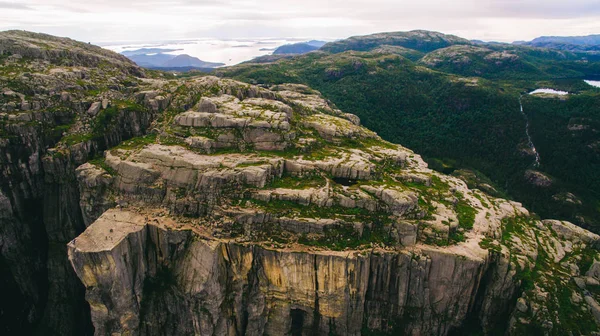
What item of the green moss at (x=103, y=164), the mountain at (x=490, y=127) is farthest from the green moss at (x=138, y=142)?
the mountain at (x=490, y=127)

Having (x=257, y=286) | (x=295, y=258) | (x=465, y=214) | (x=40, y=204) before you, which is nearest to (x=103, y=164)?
(x=40, y=204)

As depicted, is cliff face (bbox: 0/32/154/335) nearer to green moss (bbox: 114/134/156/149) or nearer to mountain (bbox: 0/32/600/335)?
mountain (bbox: 0/32/600/335)

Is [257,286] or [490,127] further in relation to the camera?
[490,127]

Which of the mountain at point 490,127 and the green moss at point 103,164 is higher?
the green moss at point 103,164

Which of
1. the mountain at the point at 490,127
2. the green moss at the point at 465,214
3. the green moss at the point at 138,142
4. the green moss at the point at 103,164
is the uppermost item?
the green moss at the point at 138,142

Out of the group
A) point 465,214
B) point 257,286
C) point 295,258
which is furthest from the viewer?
point 465,214

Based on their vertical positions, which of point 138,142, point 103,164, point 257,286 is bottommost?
point 257,286

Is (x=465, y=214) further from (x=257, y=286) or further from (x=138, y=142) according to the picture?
(x=138, y=142)

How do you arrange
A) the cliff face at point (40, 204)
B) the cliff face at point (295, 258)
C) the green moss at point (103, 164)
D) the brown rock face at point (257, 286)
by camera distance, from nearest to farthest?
the brown rock face at point (257, 286), the cliff face at point (295, 258), the green moss at point (103, 164), the cliff face at point (40, 204)

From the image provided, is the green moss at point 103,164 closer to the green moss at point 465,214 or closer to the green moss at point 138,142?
the green moss at point 138,142
